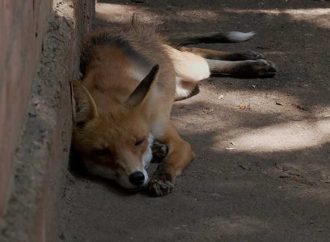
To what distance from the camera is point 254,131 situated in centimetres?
484

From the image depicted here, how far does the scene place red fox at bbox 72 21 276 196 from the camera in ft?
13.4

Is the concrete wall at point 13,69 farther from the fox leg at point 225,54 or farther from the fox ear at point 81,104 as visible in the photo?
the fox leg at point 225,54

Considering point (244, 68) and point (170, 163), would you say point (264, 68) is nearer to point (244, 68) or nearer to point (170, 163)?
point (244, 68)

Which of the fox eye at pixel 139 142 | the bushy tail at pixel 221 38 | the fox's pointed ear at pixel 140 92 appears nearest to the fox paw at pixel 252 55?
the bushy tail at pixel 221 38

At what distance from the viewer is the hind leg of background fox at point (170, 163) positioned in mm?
4062

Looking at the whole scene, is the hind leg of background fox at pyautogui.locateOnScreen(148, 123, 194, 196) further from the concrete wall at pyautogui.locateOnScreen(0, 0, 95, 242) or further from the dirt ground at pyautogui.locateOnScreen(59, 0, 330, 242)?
the concrete wall at pyautogui.locateOnScreen(0, 0, 95, 242)

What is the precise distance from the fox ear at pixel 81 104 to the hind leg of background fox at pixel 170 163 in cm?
44

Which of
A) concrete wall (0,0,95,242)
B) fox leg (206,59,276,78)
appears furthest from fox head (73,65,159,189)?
fox leg (206,59,276,78)

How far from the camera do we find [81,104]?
163 inches

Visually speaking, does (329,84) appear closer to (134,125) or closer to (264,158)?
(264,158)

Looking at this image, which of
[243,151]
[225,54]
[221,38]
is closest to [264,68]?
[225,54]

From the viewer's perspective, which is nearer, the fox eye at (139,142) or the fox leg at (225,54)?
the fox eye at (139,142)

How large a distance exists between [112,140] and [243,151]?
2.78 feet

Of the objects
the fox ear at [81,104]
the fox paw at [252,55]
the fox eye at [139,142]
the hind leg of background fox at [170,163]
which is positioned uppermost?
the fox ear at [81,104]
